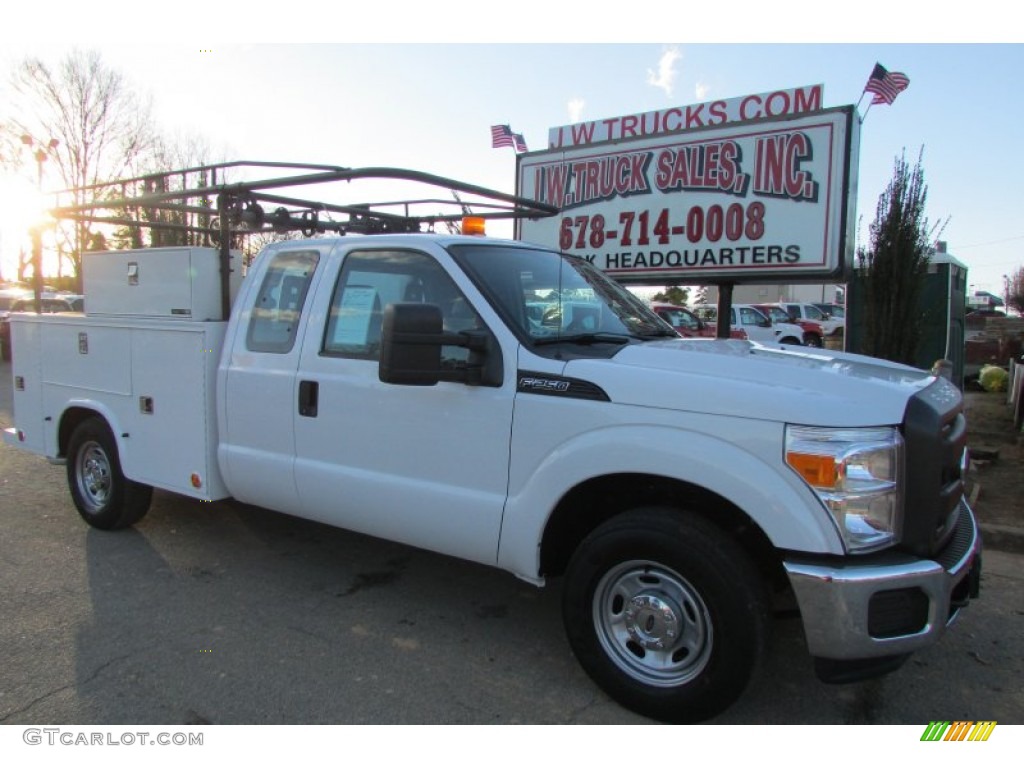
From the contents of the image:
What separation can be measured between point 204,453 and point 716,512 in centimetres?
302

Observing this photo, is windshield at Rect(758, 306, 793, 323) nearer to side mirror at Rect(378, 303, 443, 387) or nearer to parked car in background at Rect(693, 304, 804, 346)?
parked car in background at Rect(693, 304, 804, 346)

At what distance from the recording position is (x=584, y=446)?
2.94 meters

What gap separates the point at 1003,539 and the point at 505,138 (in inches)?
282

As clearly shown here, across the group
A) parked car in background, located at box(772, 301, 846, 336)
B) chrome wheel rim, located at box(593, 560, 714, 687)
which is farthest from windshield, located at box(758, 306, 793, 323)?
chrome wheel rim, located at box(593, 560, 714, 687)

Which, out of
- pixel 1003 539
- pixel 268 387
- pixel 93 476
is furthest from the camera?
pixel 93 476

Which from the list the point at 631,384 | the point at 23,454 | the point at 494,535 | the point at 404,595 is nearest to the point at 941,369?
the point at 631,384

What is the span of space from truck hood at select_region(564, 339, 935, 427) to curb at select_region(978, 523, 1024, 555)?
8.66 feet

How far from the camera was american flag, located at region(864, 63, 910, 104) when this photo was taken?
8062mm

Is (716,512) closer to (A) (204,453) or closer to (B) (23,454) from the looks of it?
(A) (204,453)

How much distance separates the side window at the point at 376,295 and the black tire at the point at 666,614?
1282 millimetres

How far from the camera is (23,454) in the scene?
25.5 ft

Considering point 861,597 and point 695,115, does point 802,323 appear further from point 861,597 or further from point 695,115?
point 861,597

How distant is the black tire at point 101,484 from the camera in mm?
4953

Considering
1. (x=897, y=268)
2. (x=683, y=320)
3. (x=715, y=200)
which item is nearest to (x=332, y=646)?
(x=715, y=200)
